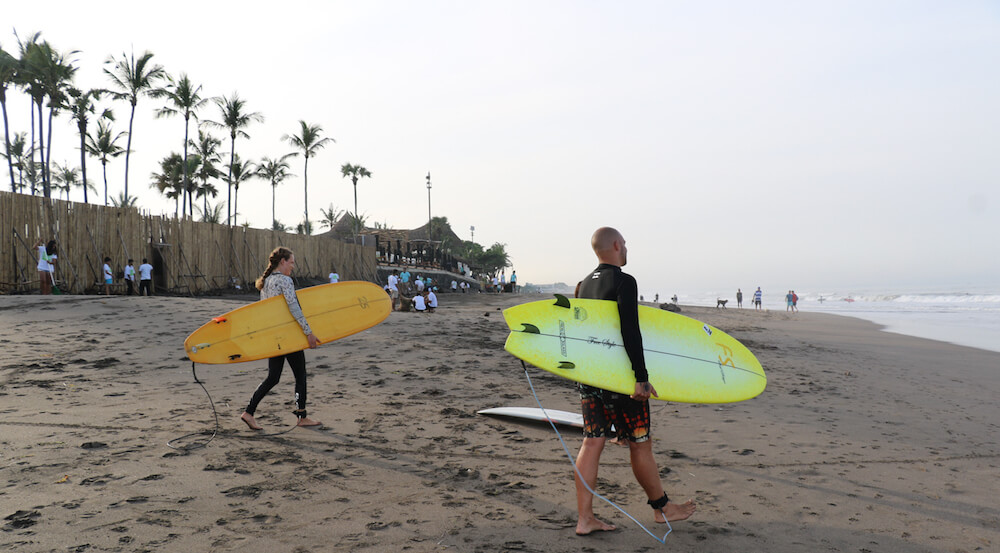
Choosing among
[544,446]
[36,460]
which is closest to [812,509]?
[544,446]

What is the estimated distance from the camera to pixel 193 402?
525 centimetres

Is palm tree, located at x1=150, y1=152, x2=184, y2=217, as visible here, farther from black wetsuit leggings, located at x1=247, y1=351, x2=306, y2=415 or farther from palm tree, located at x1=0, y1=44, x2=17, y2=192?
black wetsuit leggings, located at x1=247, y1=351, x2=306, y2=415

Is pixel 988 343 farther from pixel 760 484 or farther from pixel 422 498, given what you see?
pixel 422 498

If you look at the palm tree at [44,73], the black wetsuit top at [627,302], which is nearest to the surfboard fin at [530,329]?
the black wetsuit top at [627,302]

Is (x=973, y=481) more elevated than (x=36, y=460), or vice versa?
(x=36, y=460)

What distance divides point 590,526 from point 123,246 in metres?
16.6

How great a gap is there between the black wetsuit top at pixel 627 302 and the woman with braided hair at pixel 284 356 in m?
2.68

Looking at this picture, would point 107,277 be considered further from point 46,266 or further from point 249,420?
point 249,420

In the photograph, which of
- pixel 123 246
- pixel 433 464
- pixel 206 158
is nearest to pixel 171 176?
pixel 206 158

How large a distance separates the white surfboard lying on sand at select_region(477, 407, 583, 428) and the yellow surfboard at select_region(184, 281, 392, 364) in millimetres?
1683

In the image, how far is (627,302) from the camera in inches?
107

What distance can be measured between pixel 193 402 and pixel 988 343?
54.3ft

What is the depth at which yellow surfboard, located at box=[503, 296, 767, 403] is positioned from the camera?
287 cm

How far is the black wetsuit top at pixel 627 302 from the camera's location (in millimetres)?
2695
